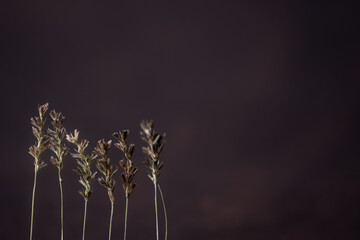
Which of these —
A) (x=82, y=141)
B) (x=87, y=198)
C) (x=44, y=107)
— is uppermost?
(x=44, y=107)

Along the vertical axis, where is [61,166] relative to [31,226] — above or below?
above

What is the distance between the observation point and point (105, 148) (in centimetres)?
386

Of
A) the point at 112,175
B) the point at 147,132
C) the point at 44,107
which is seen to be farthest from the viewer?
the point at 44,107

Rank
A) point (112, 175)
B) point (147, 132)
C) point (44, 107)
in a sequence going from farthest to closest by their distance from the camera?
point (44, 107) < point (112, 175) < point (147, 132)

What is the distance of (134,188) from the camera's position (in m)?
3.57

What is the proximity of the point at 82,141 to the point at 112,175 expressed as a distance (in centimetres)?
60

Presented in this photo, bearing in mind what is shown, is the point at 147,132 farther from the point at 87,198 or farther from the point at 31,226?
the point at 31,226

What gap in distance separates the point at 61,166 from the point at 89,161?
33cm

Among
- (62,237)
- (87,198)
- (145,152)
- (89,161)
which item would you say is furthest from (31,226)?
(145,152)

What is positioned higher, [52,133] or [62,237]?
[52,133]

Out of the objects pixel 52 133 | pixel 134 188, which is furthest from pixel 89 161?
pixel 134 188

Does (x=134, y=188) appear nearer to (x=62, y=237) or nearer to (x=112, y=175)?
(x=112, y=175)

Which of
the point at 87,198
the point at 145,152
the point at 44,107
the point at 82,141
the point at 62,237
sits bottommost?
the point at 62,237

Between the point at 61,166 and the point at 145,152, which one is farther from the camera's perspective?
the point at 61,166
